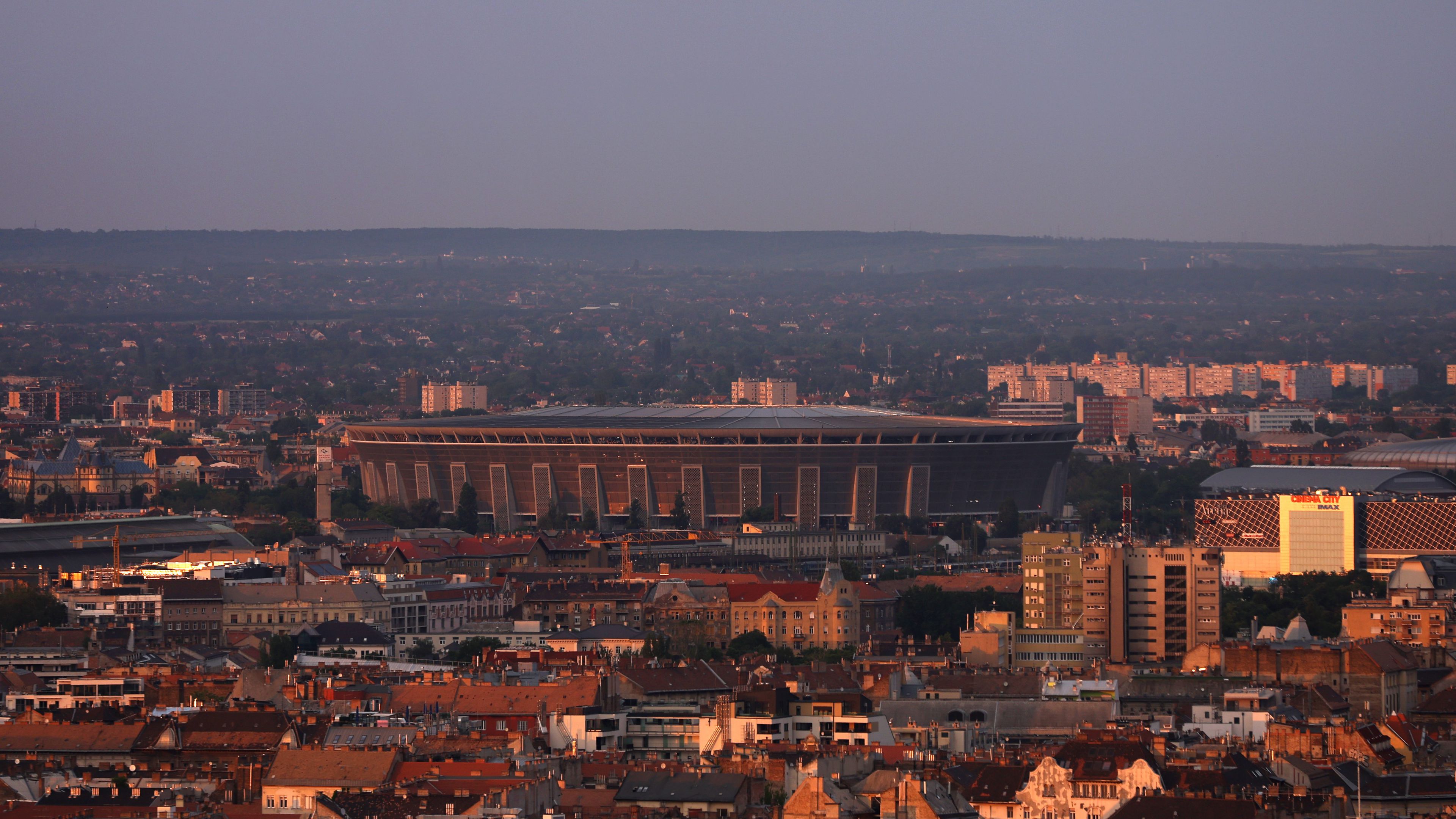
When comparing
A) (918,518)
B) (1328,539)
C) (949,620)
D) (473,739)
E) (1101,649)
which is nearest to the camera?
(473,739)

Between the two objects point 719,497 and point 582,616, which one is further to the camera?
point 719,497

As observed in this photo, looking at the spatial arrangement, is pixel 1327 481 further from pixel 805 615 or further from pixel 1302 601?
pixel 805 615

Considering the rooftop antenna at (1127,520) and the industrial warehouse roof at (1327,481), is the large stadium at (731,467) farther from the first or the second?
the rooftop antenna at (1127,520)

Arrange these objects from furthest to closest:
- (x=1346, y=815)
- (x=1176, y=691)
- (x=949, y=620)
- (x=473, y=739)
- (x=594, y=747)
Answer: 1. (x=949, y=620)
2. (x=1176, y=691)
3. (x=594, y=747)
4. (x=473, y=739)
5. (x=1346, y=815)

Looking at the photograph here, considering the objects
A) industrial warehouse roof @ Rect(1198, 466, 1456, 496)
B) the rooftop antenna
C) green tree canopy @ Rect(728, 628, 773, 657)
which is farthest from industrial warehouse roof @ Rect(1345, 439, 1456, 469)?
green tree canopy @ Rect(728, 628, 773, 657)

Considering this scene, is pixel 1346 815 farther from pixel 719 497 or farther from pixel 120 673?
pixel 719 497

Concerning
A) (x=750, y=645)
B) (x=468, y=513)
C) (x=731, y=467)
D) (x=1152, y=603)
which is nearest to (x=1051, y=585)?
(x=1152, y=603)

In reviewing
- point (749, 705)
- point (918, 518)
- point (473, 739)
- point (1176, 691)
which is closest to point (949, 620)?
point (1176, 691)
